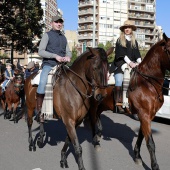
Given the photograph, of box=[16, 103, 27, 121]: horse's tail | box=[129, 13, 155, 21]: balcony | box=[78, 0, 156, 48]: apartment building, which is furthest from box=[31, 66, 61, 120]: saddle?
box=[129, 13, 155, 21]: balcony

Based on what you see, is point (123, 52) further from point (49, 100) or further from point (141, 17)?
point (141, 17)

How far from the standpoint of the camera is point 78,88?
6.03 meters

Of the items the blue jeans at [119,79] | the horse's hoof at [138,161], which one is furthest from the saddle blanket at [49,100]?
the horse's hoof at [138,161]

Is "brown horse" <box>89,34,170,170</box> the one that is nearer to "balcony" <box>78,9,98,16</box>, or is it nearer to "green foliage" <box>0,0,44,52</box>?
"green foliage" <box>0,0,44,52</box>

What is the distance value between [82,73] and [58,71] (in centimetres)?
83

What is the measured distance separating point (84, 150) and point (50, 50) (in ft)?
8.61

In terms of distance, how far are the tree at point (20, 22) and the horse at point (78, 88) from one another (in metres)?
22.5

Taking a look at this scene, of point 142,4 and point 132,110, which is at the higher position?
point 142,4

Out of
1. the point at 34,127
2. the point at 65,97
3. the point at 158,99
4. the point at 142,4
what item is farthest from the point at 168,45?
the point at 142,4

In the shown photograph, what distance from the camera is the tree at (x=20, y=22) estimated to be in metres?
27.8

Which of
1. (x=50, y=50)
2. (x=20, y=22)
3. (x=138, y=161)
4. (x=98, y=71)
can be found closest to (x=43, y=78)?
(x=50, y=50)

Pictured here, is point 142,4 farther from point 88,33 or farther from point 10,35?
point 10,35

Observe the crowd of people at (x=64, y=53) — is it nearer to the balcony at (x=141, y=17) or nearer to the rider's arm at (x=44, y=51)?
the rider's arm at (x=44, y=51)

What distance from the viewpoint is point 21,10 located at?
28.3m
